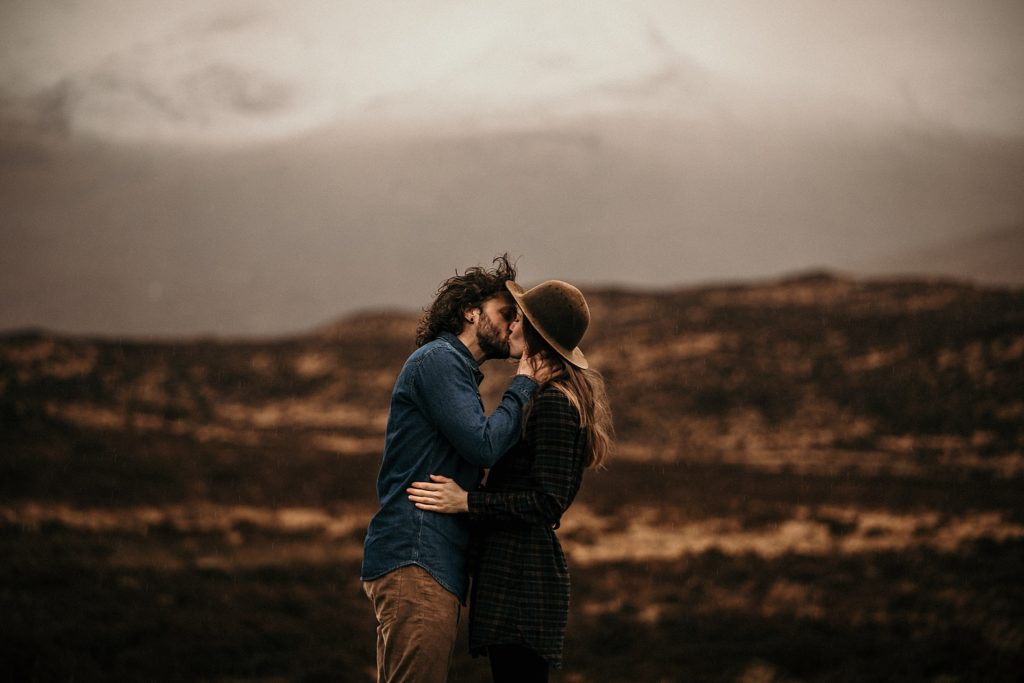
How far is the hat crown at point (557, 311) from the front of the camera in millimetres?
3295

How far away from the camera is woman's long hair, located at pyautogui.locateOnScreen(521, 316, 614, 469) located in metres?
3.35

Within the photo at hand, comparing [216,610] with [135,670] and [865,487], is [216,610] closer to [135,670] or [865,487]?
[135,670]

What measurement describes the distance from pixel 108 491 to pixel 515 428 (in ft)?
54.0

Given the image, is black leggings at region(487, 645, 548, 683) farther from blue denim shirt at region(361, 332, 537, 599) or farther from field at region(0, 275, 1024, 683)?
field at region(0, 275, 1024, 683)

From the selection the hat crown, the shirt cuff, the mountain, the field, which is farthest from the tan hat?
the mountain

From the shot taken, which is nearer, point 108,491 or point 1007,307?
point 108,491

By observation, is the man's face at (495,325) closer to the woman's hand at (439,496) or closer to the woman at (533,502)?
the woman at (533,502)

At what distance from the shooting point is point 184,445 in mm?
24188

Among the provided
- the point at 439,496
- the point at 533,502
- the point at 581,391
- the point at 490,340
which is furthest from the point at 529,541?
the point at 490,340

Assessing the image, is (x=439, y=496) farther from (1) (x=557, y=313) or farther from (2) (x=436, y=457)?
(1) (x=557, y=313)

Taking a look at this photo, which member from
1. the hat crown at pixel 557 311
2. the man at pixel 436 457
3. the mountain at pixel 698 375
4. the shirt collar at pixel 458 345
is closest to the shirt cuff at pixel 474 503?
the man at pixel 436 457

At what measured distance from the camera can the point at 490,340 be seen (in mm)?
3400

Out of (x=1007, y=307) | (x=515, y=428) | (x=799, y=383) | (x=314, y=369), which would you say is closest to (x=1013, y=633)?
(x=515, y=428)

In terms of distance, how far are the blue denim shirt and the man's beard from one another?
106mm
